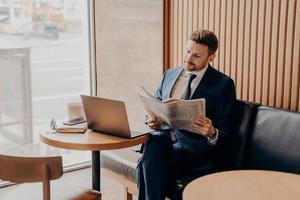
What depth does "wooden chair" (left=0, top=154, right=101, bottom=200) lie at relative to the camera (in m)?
2.24

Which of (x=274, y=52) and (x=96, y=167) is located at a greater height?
(x=274, y=52)

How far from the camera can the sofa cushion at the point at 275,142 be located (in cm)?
281

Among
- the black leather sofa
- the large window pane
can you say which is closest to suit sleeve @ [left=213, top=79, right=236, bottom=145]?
the black leather sofa

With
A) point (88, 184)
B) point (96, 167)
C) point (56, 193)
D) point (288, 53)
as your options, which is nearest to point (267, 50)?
point (288, 53)

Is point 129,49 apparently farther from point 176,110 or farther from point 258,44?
point 176,110

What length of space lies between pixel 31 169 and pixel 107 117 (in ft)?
2.23

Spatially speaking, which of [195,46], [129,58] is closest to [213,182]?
[195,46]

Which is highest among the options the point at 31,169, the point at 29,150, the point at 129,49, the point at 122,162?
the point at 129,49

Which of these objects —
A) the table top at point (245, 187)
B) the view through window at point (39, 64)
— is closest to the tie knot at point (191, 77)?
the table top at point (245, 187)

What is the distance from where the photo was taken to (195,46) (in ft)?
10.2

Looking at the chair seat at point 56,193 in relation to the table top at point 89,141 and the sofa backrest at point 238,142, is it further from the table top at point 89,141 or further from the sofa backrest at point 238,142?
the sofa backrest at point 238,142

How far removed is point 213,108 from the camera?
309 centimetres

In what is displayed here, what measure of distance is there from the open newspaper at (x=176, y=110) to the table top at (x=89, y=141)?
0.18 m

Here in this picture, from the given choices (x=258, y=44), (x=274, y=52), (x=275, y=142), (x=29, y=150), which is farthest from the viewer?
(x=29, y=150)
